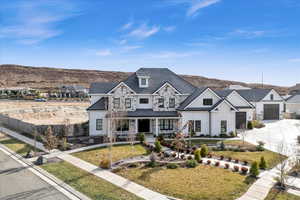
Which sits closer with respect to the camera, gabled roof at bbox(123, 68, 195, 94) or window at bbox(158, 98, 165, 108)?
window at bbox(158, 98, 165, 108)

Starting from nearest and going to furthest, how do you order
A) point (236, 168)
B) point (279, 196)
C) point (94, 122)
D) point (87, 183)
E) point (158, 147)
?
point (279, 196)
point (87, 183)
point (236, 168)
point (158, 147)
point (94, 122)

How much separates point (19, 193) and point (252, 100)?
44.0 metres

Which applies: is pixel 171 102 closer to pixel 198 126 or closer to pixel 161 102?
pixel 161 102

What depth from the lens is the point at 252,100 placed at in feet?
155

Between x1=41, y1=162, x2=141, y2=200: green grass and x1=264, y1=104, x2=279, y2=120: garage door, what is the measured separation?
41023mm

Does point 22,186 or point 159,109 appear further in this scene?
point 159,109

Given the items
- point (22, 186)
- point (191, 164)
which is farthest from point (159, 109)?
point (22, 186)

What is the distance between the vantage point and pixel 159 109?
3272cm

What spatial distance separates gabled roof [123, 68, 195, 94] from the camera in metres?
33.7

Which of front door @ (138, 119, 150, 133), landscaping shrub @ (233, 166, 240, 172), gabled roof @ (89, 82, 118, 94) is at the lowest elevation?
landscaping shrub @ (233, 166, 240, 172)

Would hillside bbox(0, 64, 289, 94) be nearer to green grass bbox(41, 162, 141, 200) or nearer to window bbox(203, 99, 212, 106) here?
window bbox(203, 99, 212, 106)

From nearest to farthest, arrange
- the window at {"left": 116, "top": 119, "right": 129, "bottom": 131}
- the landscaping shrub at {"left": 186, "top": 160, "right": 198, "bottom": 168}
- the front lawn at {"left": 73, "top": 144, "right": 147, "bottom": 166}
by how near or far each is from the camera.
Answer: the landscaping shrub at {"left": 186, "top": 160, "right": 198, "bottom": 168}, the front lawn at {"left": 73, "top": 144, "right": 147, "bottom": 166}, the window at {"left": 116, "top": 119, "right": 129, "bottom": 131}

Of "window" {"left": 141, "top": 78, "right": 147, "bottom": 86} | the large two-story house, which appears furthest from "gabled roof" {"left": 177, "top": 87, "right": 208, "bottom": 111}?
"window" {"left": 141, "top": 78, "right": 147, "bottom": 86}

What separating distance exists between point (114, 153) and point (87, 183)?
775cm
